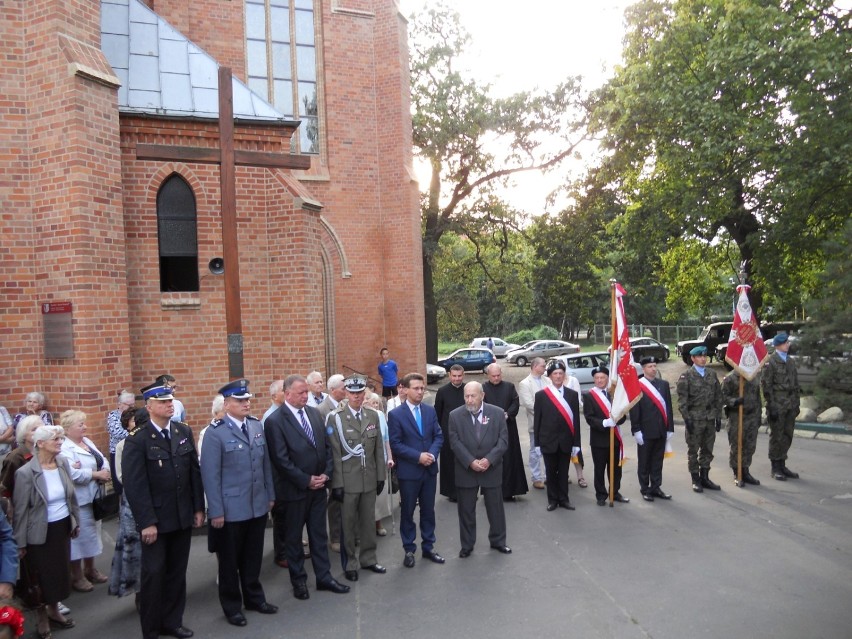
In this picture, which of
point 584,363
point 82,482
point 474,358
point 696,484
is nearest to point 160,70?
point 82,482

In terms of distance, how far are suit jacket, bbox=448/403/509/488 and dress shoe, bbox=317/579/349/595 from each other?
157 centimetres

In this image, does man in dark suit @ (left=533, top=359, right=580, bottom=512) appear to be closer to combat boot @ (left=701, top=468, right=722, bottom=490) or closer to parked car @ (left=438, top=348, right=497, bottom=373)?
combat boot @ (left=701, top=468, right=722, bottom=490)

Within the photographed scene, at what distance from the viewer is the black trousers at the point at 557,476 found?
855 centimetres

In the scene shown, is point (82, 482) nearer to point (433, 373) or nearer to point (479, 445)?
point (479, 445)

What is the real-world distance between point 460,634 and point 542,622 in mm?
666

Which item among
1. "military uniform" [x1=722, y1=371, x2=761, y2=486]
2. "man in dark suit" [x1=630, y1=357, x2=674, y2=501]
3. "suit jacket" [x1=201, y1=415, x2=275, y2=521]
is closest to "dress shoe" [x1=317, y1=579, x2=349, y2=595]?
"suit jacket" [x1=201, y1=415, x2=275, y2=521]

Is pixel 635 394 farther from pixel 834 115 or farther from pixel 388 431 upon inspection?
pixel 834 115

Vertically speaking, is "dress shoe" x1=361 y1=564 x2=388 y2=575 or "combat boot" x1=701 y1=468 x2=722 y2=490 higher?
"combat boot" x1=701 y1=468 x2=722 y2=490

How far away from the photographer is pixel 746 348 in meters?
9.31

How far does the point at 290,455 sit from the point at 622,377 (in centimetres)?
456

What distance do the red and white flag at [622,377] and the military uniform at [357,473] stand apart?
11.4 ft

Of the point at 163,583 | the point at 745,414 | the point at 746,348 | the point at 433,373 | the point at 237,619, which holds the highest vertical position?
the point at 746,348

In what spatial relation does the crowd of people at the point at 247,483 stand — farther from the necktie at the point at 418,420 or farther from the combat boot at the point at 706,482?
the combat boot at the point at 706,482

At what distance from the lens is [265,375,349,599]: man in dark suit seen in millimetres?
5969
